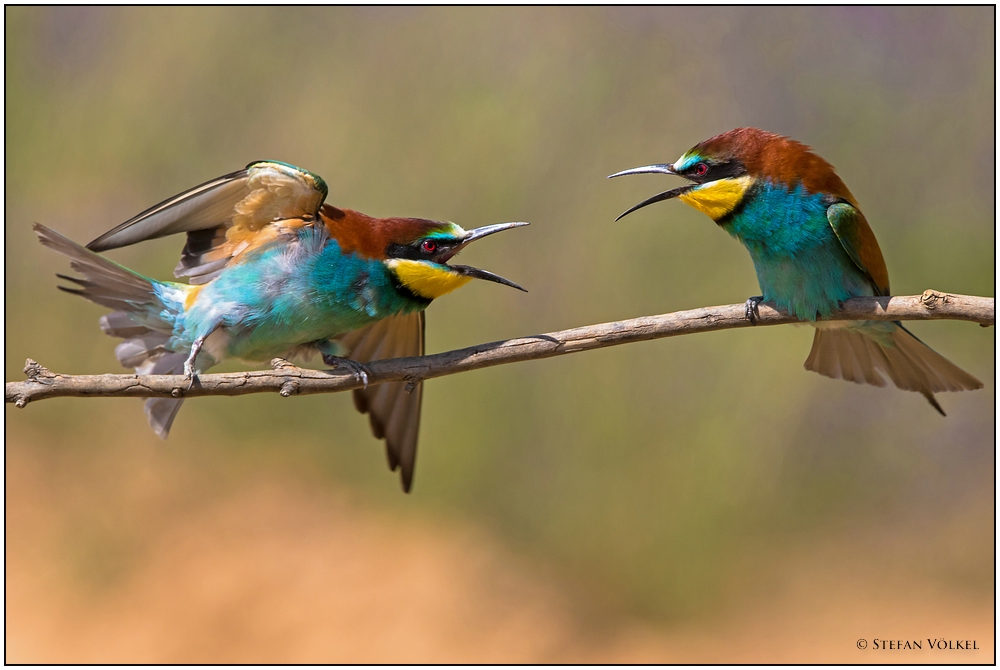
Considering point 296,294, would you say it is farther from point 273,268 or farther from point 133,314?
point 133,314

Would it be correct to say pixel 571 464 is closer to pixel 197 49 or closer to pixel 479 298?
pixel 479 298

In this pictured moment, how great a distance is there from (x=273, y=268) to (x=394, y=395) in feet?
1.78

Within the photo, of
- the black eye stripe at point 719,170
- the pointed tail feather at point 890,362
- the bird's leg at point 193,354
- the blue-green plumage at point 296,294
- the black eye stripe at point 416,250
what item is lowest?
the pointed tail feather at point 890,362

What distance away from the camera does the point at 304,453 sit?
3.31 m

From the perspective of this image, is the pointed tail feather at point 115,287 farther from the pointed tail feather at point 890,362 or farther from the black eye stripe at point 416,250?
the pointed tail feather at point 890,362

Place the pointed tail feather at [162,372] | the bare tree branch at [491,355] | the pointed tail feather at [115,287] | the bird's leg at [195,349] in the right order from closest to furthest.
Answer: the bare tree branch at [491,355] < the bird's leg at [195,349] < the pointed tail feather at [115,287] < the pointed tail feather at [162,372]

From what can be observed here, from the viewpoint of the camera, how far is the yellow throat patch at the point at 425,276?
184cm

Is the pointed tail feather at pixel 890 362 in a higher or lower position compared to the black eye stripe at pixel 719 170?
lower

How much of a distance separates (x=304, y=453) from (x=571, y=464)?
1.15m

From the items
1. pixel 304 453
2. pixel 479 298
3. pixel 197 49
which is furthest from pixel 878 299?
pixel 197 49

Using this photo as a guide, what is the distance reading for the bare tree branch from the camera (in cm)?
152

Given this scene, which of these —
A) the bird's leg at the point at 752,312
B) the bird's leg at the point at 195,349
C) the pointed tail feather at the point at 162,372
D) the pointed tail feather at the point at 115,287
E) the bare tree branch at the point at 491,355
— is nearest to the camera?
the bare tree branch at the point at 491,355

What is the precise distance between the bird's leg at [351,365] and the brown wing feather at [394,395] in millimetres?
191

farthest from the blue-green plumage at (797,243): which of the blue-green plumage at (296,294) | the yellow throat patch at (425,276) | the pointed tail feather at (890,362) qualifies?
the blue-green plumage at (296,294)
